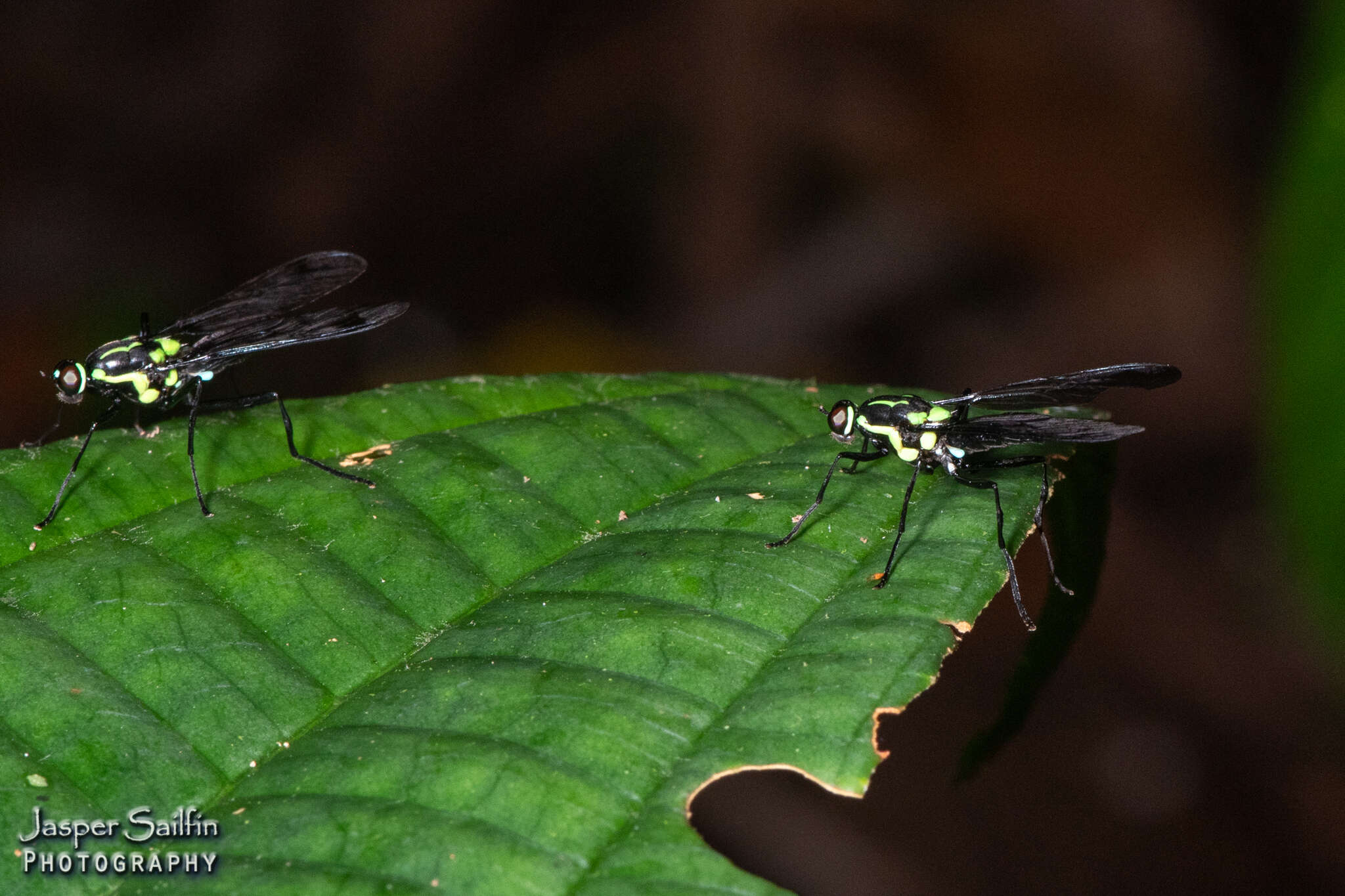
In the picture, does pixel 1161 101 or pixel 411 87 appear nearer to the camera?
pixel 1161 101

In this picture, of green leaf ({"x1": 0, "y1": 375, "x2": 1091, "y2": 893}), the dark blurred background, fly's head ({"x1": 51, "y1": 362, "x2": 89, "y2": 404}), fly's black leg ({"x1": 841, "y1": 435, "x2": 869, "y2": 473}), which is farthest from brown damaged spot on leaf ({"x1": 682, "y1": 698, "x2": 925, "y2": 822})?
the dark blurred background

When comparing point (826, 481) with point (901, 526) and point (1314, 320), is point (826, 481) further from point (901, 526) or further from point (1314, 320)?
point (1314, 320)

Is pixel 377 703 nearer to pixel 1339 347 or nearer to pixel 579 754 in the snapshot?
pixel 579 754

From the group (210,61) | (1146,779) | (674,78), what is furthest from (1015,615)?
(210,61)

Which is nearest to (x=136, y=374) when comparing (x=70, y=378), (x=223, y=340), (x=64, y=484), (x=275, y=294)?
(x=70, y=378)

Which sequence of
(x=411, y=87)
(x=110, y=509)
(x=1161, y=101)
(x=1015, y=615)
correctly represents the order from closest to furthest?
(x=110, y=509) → (x=1015, y=615) → (x=1161, y=101) → (x=411, y=87)

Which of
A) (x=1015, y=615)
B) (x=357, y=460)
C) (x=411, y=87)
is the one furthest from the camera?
(x=411, y=87)

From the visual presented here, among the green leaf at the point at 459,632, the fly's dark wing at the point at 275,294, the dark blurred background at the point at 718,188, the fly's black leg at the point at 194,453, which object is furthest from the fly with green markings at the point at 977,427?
the dark blurred background at the point at 718,188
